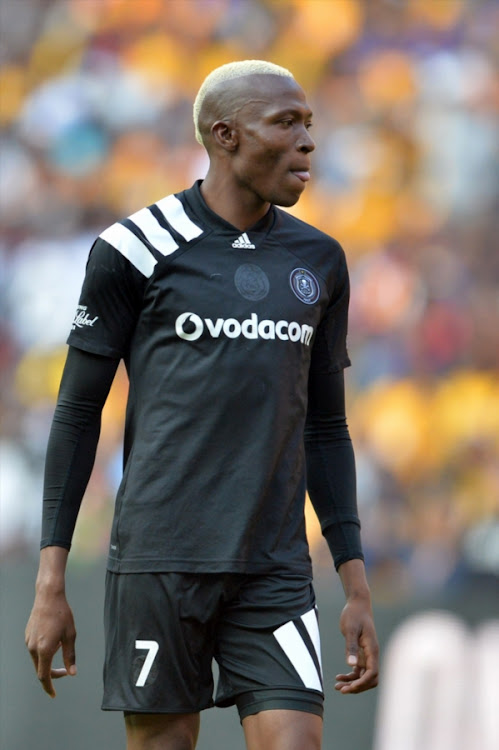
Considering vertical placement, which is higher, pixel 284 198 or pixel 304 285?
pixel 284 198

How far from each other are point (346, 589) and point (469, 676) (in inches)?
118

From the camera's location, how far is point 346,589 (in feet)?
10.7

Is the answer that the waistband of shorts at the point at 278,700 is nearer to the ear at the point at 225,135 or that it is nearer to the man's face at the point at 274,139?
the man's face at the point at 274,139

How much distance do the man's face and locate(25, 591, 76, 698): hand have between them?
42.2 inches

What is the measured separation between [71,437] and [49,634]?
46cm

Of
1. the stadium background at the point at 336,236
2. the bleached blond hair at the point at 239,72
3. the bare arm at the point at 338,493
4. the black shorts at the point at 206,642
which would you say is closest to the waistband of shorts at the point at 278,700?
the black shorts at the point at 206,642

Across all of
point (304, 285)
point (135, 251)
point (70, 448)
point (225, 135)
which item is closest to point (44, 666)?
point (70, 448)

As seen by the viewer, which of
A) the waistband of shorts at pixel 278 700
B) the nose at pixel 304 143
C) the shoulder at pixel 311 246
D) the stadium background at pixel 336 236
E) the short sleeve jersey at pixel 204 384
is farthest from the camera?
the stadium background at pixel 336 236

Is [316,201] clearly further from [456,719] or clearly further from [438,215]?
[456,719]

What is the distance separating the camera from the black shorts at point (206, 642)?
297cm

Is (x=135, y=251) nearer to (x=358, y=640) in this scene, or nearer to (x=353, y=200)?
(x=358, y=640)

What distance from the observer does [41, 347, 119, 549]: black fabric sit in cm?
311

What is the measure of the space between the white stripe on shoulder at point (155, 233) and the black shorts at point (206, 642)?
76cm

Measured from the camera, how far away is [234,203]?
3.24 meters
